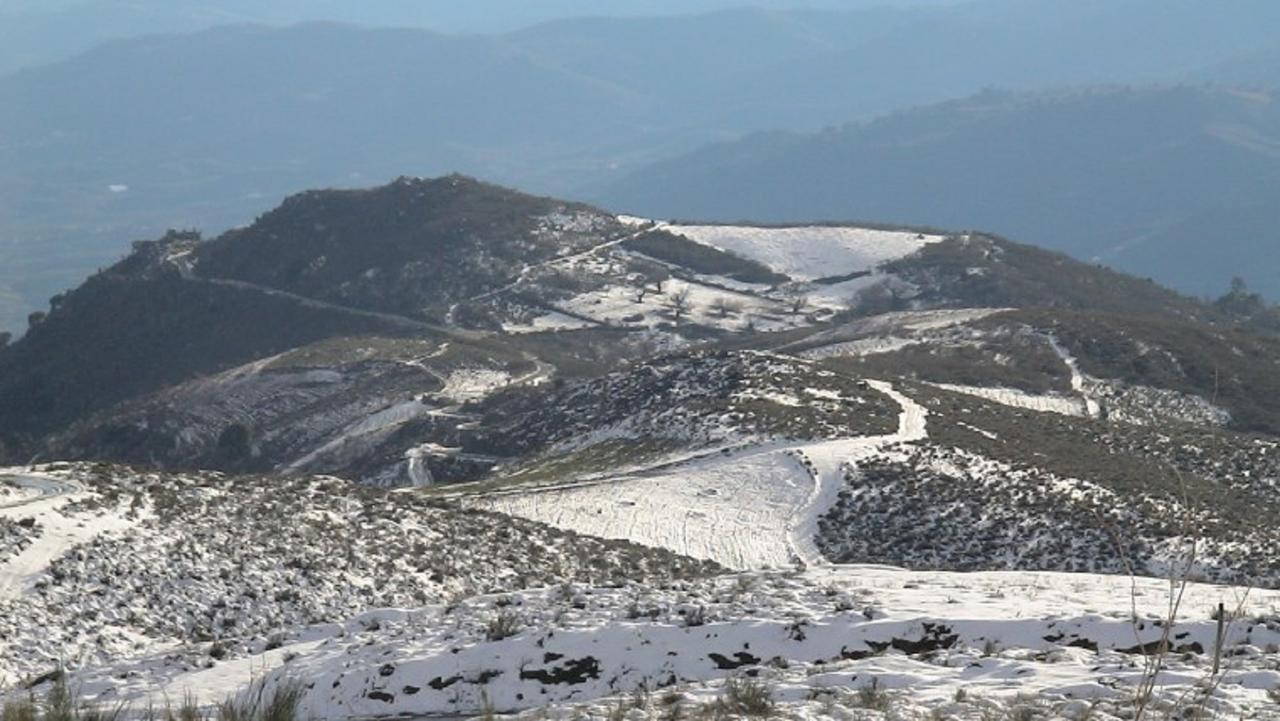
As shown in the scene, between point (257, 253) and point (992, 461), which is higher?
point (257, 253)

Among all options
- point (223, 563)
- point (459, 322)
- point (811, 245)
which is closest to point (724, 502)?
point (223, 563)

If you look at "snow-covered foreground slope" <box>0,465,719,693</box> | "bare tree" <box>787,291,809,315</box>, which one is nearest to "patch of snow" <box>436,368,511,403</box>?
"bare tree" <box>787,291,809,315</box>

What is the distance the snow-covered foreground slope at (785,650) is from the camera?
1569 cm

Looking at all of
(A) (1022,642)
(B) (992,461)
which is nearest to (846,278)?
(B) (992,461)

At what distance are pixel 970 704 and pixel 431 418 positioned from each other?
5895 centimetres

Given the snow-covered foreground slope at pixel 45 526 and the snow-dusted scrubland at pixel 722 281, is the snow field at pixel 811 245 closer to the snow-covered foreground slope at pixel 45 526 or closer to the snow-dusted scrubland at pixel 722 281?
the snow-dusted scrubland at pixel 722 281

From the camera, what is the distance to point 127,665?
20.6 m

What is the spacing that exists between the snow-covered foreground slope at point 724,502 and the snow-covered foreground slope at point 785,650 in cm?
1687

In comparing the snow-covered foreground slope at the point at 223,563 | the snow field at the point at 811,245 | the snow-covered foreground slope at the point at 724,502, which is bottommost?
the snow-covered foreground slope at the point at 724,502

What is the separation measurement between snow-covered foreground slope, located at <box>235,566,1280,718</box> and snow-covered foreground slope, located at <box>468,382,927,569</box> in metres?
16.9

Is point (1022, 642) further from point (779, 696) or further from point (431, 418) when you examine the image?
point (431, 418)

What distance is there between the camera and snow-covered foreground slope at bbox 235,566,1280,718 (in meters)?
15.7

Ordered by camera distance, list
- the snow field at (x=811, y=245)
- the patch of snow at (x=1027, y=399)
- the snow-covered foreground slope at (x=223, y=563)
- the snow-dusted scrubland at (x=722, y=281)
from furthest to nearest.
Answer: the snow field at (x=811, y=245) → the snow-dusted scrubland at (x=722, y=281) → the patch of snow at (x=1027, y=399) → the snow-covered foreground slope at (x=223, y=563)

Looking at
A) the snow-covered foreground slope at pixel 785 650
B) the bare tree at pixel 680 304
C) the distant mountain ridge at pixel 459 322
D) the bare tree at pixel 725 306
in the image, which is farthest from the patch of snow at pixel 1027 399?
the bare tree at pixel 725 306
